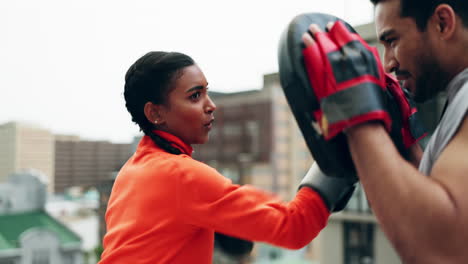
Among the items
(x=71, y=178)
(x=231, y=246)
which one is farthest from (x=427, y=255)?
(x=71, y=178)

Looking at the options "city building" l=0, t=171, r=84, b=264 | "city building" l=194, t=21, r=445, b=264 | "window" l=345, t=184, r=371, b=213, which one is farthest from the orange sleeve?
"city building" l=194, t=21, r=445, b=264

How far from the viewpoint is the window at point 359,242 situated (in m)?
12.3

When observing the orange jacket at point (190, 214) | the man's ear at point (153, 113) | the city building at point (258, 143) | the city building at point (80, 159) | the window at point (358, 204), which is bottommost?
the city building at point (80, 159)

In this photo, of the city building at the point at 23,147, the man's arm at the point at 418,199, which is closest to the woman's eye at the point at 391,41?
the man's arm at the point at 418,199

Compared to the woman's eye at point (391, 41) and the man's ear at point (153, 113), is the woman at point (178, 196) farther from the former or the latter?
the woman's eye at point (391, 41)

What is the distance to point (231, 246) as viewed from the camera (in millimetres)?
1186

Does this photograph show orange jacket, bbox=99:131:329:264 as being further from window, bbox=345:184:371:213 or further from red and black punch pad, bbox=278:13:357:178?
window, bbox=345:184:371:213

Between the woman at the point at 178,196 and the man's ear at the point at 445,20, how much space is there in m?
0.33

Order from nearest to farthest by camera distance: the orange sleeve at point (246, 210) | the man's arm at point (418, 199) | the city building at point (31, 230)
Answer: the man's arm at point (418, 199) < the orange sleeve at point (246, 210) < the city building at point (31, 230)

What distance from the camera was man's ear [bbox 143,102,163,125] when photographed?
3.01 feet

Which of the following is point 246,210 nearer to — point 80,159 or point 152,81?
point 152,81

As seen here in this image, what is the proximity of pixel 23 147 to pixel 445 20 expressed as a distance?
70.7ft

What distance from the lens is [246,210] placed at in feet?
2.54

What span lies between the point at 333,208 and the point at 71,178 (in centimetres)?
3874
